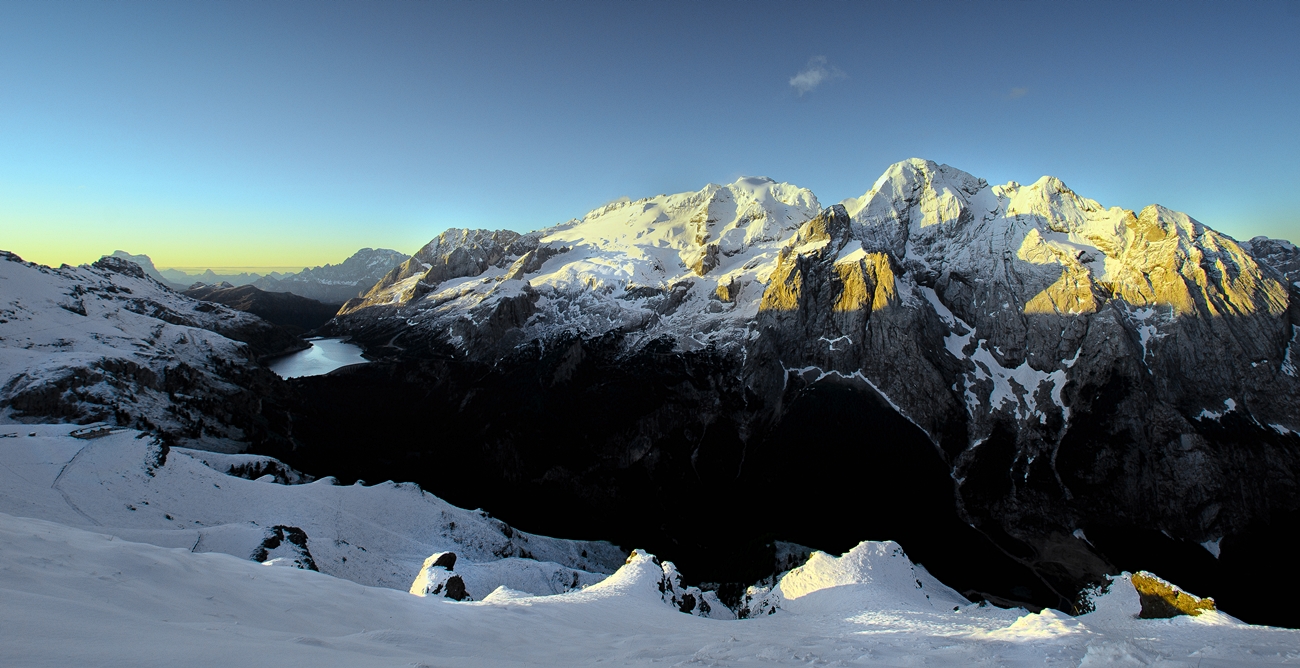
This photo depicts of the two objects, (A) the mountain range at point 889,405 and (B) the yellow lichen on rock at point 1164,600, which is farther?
(A) the mountain range at point 889,405

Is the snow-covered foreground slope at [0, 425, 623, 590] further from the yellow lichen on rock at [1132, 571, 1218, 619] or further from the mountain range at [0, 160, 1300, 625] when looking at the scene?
the yellow lichen on rock at [1132, 571, 1218, 619]

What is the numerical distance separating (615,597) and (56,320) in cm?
15200

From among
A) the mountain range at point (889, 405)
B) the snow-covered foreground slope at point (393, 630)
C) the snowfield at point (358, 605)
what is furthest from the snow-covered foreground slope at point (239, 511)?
the mountain range at point (889, 405)

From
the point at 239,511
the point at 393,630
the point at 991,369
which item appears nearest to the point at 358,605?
the point at 393,630

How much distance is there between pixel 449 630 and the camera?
58.6ft

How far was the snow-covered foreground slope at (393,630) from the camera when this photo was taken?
9.83m

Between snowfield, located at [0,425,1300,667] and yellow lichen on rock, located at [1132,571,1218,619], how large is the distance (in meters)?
1.02

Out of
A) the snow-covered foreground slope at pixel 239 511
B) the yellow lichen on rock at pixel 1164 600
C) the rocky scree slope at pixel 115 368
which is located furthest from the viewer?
the rocky scree slope at pixel 115 368

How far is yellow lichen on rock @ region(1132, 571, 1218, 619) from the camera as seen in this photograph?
2825 cm

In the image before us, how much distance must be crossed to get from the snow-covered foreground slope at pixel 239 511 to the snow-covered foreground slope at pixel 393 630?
25360mm

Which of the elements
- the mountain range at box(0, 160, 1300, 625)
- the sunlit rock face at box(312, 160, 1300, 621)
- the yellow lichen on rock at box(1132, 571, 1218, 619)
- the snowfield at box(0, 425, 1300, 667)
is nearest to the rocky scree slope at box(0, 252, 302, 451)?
the mountain range at box(0, 160, 1300, 625)

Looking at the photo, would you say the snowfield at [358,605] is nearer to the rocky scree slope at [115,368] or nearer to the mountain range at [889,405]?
the mountain range at [889,405]

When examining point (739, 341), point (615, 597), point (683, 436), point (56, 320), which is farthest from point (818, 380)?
point (56, 320)

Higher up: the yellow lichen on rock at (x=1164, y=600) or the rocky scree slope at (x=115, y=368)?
the rocky scree slope at (x=115, y=368)
